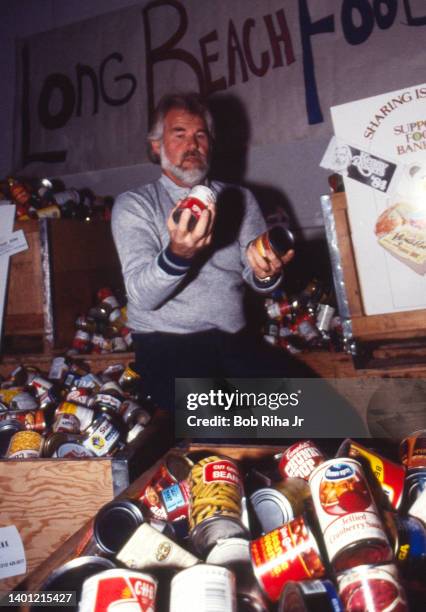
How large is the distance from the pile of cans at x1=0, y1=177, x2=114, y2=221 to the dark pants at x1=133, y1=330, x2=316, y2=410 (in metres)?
1.49

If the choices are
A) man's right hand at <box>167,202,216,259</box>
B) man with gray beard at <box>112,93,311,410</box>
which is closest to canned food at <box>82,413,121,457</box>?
man with gray beard at <box>112,93,311,410</box>

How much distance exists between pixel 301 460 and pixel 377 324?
1110 mm

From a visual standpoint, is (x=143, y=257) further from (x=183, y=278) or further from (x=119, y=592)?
(x=119, y=592)

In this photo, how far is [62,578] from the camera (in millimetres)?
696

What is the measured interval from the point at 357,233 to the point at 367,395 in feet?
2.34

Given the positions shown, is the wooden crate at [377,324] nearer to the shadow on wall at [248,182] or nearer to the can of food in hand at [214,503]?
the shadow on wall at [248,182]

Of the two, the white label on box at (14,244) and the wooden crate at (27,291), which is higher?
the white label on box at (14,244)

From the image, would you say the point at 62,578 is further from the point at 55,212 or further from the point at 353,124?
the point at 55,212

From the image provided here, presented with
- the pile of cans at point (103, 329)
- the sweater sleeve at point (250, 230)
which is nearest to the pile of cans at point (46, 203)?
the pile of cans at point (103, 329)

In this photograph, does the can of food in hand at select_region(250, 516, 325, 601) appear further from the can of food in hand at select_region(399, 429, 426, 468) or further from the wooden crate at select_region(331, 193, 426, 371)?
the wooden crate at select_region(331, 193, 426, 371)

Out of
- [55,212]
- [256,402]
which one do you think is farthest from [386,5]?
[256,402]

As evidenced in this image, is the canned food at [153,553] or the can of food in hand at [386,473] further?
the can of food in hand at [386,473]

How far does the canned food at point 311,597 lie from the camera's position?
1.93 ft

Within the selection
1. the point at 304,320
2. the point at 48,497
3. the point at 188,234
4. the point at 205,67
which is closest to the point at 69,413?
the point at 48,497
